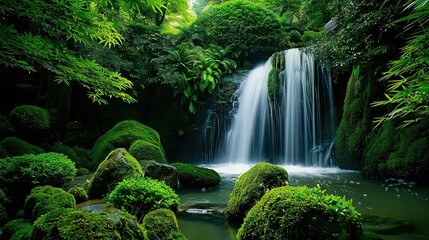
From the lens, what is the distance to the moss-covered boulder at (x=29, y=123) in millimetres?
9680

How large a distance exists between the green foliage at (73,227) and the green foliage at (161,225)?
1120 mm

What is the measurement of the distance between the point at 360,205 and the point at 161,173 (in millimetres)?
4393

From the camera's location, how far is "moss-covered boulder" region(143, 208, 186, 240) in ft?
12.3

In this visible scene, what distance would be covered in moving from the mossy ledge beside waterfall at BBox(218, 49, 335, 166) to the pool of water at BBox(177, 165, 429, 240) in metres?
2.65

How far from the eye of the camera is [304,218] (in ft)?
11.0

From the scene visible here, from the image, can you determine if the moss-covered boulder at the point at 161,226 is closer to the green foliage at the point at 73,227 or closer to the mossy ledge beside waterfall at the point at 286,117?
the green foliage at the point at 73,227

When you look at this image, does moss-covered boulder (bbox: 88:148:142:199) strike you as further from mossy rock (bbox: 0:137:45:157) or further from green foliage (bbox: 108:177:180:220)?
mossy rock (bbox: 0:137:45:157)

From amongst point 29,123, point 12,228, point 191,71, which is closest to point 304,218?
point 12,228

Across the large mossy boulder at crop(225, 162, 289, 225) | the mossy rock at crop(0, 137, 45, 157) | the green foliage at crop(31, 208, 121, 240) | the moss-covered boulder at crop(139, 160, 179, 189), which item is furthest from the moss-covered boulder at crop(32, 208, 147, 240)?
the mossy rock at crop(0, 137, 45, 157)

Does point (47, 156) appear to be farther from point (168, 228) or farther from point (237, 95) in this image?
point (237, 95)

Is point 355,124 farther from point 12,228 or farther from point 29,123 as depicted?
point 29,123

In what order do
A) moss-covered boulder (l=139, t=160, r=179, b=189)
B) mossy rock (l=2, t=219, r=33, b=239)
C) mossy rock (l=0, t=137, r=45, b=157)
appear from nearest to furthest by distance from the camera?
mossy rock (l=2, t=219, r=33, b=239), moss-covered boulder (l=139, t=160, r=179, b=189), mossy rock (l=0, t=137, r=45, b=157)

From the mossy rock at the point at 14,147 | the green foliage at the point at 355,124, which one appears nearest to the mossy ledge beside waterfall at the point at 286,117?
the green foliage at the point at 355,124

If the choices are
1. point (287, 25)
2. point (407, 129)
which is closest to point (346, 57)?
point (407, 129)
